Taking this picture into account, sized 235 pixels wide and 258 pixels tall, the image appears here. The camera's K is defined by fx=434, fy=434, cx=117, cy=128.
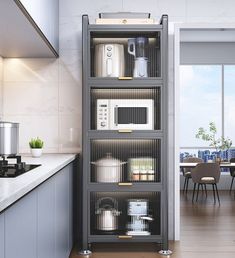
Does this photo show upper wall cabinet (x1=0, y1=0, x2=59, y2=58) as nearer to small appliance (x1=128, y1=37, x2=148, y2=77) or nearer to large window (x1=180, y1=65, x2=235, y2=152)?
small appliance (x1=128, y1=37, x2=148, y2=77)

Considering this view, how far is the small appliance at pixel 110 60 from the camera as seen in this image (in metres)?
3.72

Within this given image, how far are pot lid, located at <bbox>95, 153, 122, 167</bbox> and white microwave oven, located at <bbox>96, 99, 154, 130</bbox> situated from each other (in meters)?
0.25

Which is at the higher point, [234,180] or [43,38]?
[43,38]

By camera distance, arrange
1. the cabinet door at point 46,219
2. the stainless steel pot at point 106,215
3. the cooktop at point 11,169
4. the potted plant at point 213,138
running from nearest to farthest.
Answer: the cabinet door at point 46,219 → the cooktop at point 11,169 → the stainless steel pot at point 106,215 → the potted plant at point 213,138

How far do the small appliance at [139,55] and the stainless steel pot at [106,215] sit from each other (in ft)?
3.73

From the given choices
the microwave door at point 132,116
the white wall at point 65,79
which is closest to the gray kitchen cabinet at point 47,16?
the white wall at point 65,79

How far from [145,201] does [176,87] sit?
113 centimetres

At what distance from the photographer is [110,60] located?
372cm

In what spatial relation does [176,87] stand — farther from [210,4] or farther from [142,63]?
[210,4]

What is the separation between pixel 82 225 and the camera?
12.5 ft

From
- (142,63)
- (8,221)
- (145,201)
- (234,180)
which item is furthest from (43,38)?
(234,180)

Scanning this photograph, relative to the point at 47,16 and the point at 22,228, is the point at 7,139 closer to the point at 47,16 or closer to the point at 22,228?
the point at 22,228

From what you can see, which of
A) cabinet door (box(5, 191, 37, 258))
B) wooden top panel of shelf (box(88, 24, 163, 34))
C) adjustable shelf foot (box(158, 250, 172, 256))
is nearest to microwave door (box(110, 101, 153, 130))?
wooden top panel of shelf (box(88, 24, 163, 34))

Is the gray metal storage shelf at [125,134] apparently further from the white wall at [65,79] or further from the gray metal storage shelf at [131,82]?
the white wall at [65,79]
